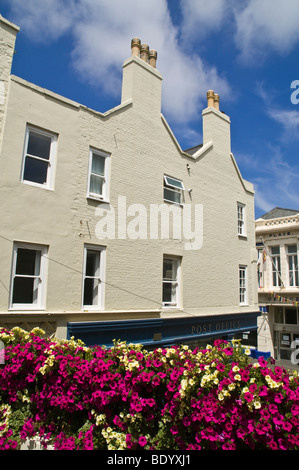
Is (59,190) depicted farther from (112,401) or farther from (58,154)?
(112,401)

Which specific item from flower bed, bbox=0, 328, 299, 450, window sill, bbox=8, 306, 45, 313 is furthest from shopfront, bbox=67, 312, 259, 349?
flower bed, bbox=0, 328, 299, 450

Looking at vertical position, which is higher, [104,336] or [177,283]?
[177,283]

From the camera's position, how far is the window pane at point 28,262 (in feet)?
30.1

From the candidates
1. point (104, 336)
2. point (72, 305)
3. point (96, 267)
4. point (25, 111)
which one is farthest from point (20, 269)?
point (25, 111)

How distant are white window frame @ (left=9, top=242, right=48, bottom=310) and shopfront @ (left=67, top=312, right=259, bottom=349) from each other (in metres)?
1.16

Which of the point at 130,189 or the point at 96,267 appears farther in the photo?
the point at 130,189

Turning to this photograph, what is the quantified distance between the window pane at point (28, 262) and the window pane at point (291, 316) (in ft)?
70.1

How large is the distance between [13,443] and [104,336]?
5535mm

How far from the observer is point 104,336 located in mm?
10539

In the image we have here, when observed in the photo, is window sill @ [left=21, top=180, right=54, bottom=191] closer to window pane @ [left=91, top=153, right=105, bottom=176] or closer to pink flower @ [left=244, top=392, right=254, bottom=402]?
window pane @ [left=91, top=153, right=105, bottom=176]

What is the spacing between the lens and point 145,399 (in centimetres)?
480

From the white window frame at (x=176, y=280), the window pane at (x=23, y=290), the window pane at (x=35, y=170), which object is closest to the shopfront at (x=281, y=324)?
the white window frame at (x=176, y=280)

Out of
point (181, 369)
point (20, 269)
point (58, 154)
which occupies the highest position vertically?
point (58, 154)

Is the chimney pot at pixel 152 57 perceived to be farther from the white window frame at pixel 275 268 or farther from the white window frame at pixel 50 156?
the white window frame at pixel 275 268
